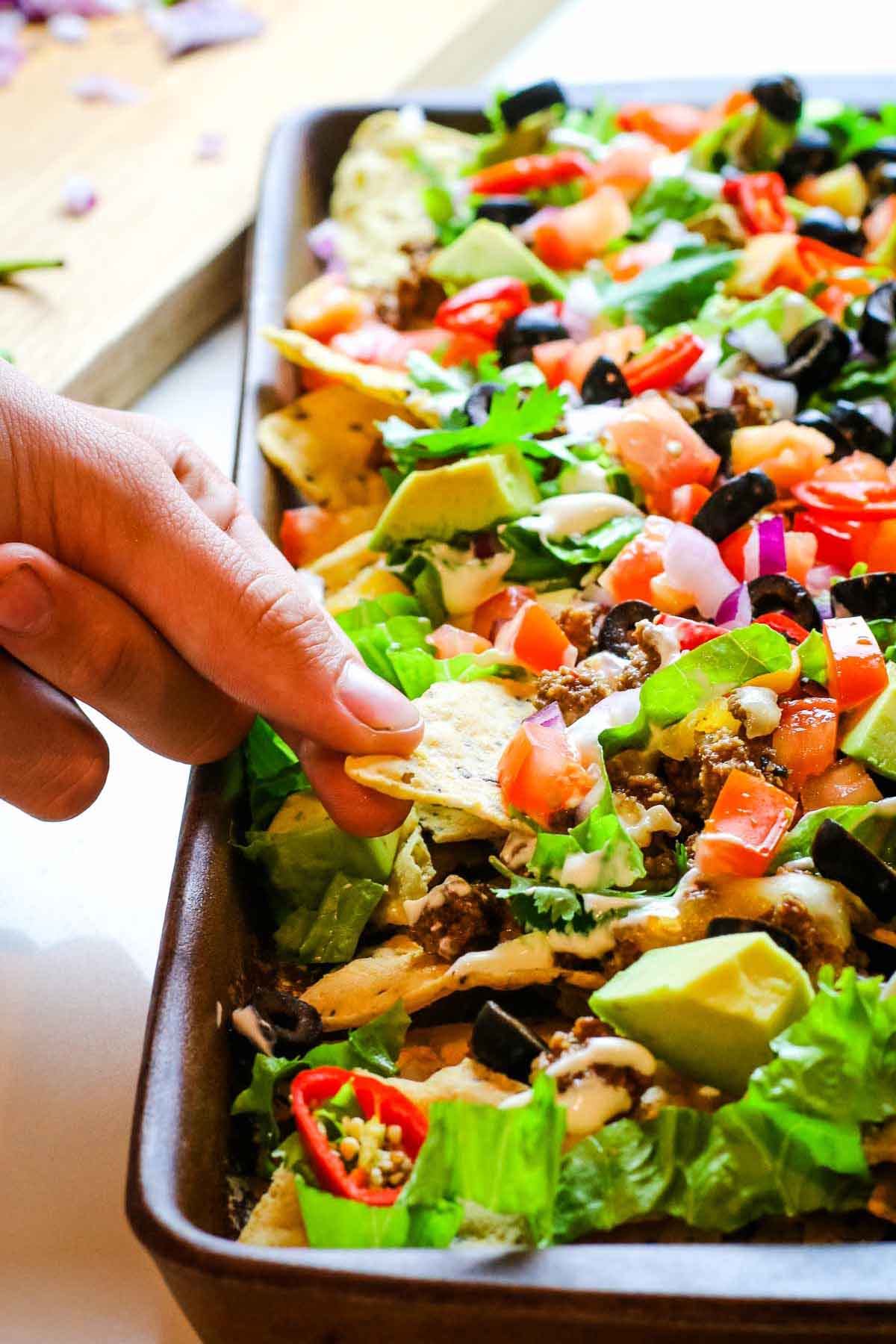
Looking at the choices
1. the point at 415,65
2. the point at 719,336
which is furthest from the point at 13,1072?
the point at 415,65

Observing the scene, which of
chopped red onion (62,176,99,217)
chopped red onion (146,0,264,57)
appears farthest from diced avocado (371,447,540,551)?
chopped red onion (146,0,264,57)

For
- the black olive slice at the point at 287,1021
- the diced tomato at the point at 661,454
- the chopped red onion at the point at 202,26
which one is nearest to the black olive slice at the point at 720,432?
the diced tomato at the point at 661,454

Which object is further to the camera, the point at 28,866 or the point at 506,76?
the point at 506,76

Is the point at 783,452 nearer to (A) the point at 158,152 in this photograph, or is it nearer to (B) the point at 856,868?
(B) the point at 856,868

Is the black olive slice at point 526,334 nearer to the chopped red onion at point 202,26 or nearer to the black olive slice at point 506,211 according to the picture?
the black olive slice at point 506,211

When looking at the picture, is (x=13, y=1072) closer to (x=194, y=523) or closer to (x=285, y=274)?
(x=194, y=523)
